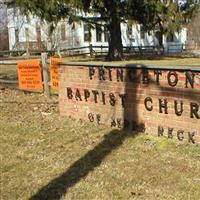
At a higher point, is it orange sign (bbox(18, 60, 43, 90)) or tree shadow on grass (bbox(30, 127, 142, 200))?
orange sign (bbox(18, 60, 43, 90))

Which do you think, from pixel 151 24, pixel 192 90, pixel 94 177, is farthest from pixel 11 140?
pixel 151 24

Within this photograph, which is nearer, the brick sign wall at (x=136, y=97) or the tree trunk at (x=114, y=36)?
the brick sign wall at (x=136, y=97)

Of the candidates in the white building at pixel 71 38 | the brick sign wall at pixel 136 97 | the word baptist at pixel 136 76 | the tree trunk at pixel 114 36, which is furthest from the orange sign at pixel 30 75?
the white building at pixel 71 38

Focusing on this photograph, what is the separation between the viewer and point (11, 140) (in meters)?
8.16

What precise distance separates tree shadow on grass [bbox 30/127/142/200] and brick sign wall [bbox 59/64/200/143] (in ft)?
1.52

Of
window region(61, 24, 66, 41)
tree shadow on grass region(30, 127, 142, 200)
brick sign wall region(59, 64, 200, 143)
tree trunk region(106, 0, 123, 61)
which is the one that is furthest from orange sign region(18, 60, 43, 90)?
window region(61, 24, 66, 41)

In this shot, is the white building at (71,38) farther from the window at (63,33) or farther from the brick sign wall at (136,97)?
the brick sign wall at (136,97)

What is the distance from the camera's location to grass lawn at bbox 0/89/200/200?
5539mm

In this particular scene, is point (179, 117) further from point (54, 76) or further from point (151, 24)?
point (151, 24)

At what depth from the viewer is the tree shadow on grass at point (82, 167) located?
555 cm

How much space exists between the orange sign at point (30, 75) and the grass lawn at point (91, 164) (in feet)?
15.2

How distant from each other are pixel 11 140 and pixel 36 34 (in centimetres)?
4956

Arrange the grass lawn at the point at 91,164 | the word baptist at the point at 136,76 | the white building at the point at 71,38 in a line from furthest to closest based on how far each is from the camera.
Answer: the white building at the point at 71,38 < the word baptist at the point at 136,76 < the grass lawn at the point at 91,164

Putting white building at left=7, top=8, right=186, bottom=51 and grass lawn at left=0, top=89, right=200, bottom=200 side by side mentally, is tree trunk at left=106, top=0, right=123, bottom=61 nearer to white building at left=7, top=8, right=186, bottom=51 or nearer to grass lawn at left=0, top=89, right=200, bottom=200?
white building at left=7, top=8, right=186, bottom=51
